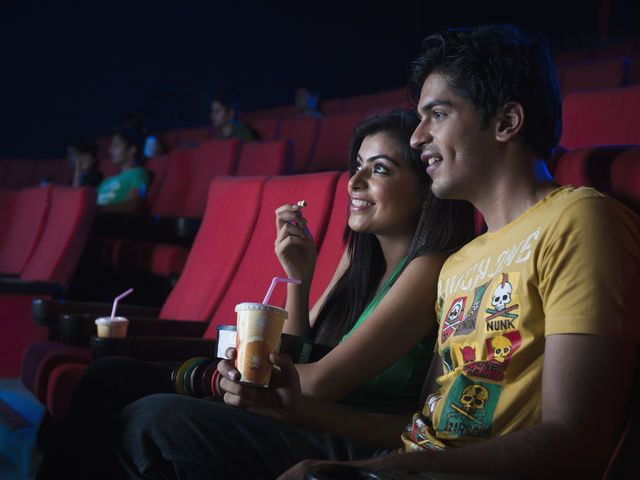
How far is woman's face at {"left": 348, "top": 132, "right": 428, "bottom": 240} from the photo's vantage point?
2.60 feet

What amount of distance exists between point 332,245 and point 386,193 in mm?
274

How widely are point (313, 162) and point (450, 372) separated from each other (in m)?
2.20

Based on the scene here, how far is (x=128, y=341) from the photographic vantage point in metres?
0.96

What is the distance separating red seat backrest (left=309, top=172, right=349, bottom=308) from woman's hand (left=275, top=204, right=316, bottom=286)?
0.12 m

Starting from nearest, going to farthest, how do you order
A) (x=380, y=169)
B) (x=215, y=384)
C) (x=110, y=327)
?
(x=215, y=384) < (x=380, y=169) < (x=110, y=327)

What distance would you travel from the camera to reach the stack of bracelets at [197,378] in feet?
2.32

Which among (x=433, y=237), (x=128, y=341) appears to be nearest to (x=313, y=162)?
(x=128, y=341)

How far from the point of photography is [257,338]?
58 cm

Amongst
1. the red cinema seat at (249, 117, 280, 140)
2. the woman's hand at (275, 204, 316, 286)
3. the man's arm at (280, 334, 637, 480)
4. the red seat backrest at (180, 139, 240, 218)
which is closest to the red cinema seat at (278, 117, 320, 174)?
the red cinema seat at (249, 117, 280, 140)

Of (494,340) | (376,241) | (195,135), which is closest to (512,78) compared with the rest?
(494,340)

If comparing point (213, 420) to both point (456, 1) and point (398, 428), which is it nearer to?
point (398, 428)

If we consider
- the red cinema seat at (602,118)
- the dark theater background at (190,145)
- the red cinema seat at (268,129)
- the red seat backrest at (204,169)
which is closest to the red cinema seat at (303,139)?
the dark theater background at (190,145)

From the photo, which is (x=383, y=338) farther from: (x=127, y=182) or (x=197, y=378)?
(x=127, y=182)

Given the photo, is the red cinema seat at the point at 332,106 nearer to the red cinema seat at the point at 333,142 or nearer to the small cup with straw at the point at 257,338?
the red cinema seat at the point at 333,142
